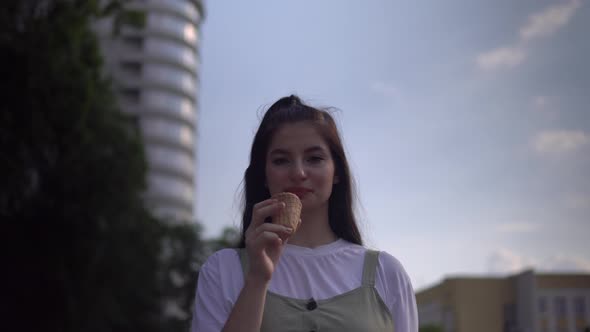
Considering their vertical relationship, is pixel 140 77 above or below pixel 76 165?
above

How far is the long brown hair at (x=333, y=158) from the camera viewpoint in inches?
113

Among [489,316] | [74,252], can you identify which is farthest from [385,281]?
[489,316]

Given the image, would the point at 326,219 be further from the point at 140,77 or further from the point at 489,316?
the point at 140,77

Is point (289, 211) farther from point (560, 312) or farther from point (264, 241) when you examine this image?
point (560, 312)

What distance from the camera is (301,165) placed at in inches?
108

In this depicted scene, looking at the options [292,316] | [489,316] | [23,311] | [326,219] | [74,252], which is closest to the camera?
[292,316]

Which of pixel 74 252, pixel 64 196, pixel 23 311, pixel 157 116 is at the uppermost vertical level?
pixel 157 116

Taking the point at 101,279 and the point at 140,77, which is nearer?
the point at 101,279

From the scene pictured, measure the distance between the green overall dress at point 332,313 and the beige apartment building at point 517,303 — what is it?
39.1m

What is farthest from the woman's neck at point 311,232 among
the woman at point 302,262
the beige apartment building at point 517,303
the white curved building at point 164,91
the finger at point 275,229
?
the white curved building at point 164,91

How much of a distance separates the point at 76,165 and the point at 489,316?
3033 cm

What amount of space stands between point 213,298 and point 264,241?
35 cm

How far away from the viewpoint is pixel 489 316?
4325cm

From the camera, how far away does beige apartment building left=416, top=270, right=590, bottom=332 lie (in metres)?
40.7
